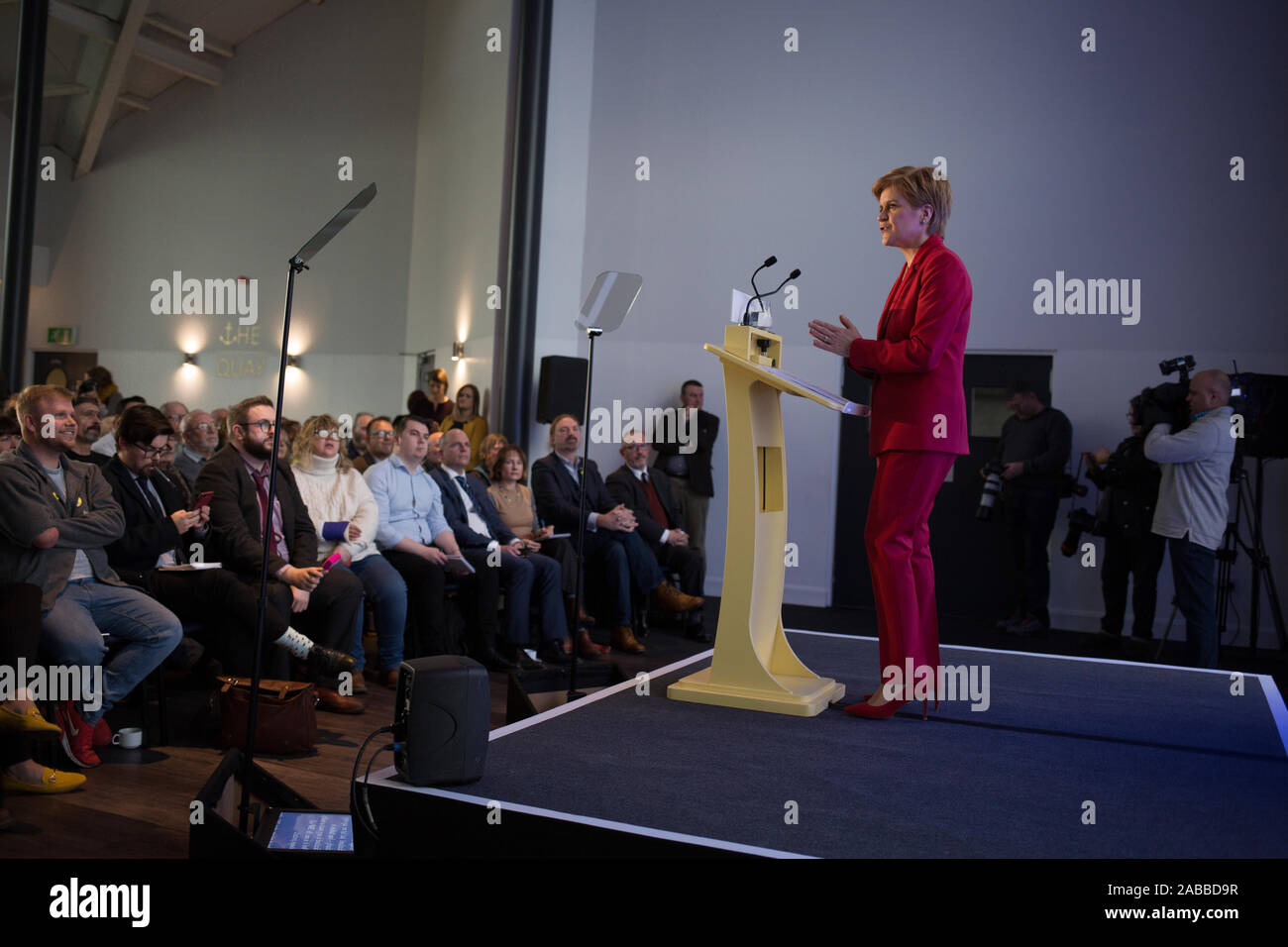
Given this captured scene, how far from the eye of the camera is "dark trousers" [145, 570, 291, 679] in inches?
142

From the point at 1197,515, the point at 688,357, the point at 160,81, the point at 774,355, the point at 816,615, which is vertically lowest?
the point at 816,615

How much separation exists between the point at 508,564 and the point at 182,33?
7.99 m

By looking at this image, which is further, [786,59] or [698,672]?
[786,59]

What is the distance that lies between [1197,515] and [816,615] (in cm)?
287

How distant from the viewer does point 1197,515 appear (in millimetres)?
4516

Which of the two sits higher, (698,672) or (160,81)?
(160,81)

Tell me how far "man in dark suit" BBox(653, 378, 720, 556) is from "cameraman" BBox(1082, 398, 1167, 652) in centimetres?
254

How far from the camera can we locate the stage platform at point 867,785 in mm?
1895

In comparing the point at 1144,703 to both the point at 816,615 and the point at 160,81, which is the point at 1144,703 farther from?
the point at 160,81

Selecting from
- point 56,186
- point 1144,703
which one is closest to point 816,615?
point 1144,703

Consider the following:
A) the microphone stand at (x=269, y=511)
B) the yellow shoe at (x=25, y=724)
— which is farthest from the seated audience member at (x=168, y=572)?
the microphone stand at (x=269, y=511)

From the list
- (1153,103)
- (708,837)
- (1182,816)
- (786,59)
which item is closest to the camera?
(708,837)

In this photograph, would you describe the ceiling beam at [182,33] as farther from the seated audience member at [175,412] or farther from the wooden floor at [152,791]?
the wooden floor at [152,791]

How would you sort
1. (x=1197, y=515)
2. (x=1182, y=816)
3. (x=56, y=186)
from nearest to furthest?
(x=1182, y=816) → (x=1197, y=515) → (x=56, y=186)
